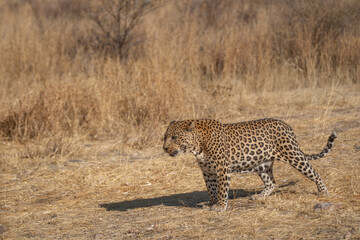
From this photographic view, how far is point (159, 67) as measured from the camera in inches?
440

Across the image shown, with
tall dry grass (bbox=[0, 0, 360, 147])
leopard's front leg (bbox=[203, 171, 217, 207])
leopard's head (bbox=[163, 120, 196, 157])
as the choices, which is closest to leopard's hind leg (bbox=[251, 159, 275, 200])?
leopard's front leg (bbox=[203, 171, 217, 207])

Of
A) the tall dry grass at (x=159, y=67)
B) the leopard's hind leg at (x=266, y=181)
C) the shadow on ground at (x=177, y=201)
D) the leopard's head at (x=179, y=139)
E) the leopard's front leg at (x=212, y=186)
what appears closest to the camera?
the leopard's head at (x=179, y=139)

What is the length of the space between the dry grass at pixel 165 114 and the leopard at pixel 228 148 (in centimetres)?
35

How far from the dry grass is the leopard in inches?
13.7

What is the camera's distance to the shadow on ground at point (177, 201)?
6.45 meters

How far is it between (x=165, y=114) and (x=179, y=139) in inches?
183

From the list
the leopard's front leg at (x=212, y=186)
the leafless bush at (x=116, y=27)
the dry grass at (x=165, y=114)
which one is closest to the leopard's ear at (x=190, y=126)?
the leopard's front leg at (x=212, y=186)

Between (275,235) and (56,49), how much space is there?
11.3 meters

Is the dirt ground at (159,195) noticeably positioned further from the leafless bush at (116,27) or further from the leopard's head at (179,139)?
the leafless bush at (116,27)

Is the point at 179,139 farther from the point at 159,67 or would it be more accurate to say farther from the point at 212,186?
the point at 159,67

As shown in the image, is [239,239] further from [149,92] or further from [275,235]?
[149,92]

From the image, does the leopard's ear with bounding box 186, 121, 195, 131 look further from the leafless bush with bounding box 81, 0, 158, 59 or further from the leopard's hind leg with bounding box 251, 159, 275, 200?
the leafless bush with bounding box 81, 0, 158, 59

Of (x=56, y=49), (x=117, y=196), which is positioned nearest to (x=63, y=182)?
(x=117, y=196)

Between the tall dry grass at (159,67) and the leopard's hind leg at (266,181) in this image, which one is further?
the tall dry grass at (159,67)
